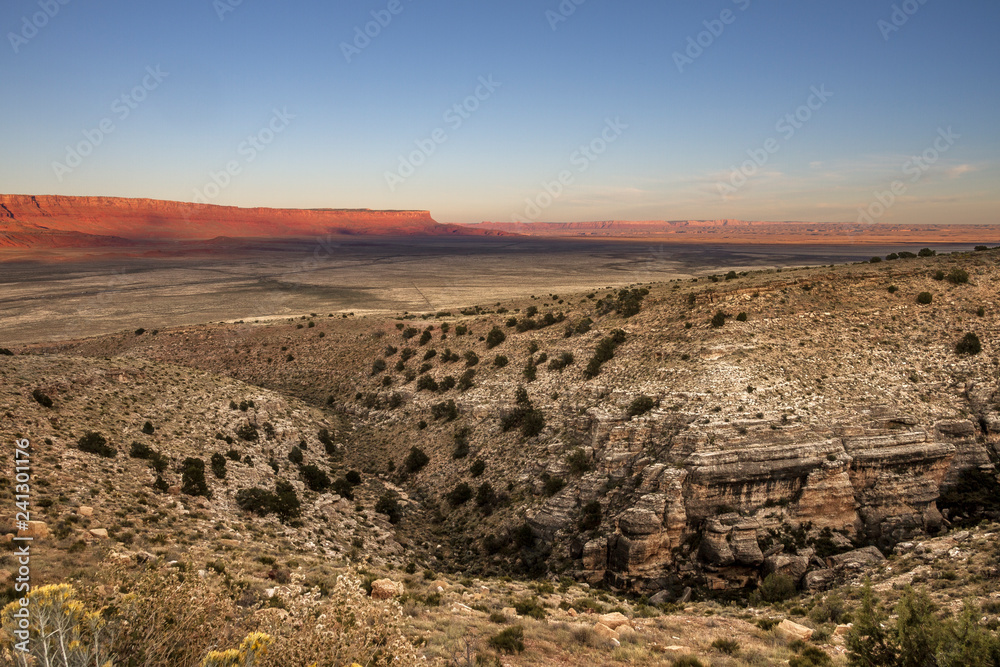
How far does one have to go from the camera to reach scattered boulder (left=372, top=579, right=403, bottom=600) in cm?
1230

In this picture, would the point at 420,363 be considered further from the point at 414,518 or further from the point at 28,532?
the point at 28,532

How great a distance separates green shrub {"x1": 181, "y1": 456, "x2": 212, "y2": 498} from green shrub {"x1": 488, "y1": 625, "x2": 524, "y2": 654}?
14554mm

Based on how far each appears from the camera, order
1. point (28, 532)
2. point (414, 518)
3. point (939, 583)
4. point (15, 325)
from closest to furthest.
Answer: point (28, 532) < point (939, 583) < point (414, 518) < point (15, 325)

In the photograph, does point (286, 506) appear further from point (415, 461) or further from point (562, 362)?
point (562, 362)

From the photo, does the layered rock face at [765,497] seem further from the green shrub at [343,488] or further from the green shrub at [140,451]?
the green shrub at [140,451]

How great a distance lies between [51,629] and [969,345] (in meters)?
34.6

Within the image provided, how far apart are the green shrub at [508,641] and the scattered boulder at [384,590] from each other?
2.86 meters

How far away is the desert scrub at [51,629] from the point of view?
5.08m

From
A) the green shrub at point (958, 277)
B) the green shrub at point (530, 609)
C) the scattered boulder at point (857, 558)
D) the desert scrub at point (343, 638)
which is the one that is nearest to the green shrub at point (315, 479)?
the green shrub at point (530, 609)

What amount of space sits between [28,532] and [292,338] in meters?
37.4

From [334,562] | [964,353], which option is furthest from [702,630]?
[964,353]

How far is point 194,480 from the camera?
1958 centimetres

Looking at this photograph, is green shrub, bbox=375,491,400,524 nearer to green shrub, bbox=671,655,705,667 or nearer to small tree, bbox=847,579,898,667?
green shrub, bbox=671,655,705,667

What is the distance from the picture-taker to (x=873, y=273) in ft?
102
